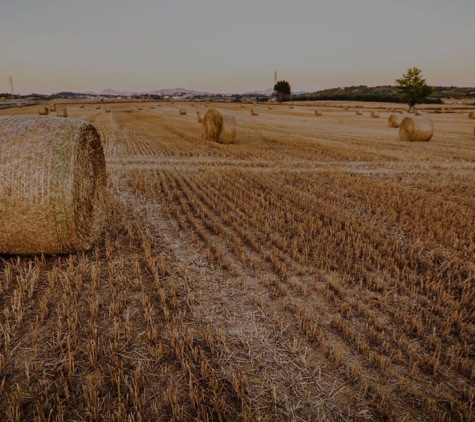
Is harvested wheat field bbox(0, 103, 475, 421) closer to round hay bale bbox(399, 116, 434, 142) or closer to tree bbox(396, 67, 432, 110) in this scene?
round hay bale bbox(399, 116, 434, 142)

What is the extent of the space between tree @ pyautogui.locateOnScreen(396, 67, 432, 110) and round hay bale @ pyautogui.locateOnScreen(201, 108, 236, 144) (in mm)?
51770

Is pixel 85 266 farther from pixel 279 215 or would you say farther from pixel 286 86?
pixel 286 86

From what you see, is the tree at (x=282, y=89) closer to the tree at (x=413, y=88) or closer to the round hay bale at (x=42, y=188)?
the tree at (x=413, y=88)

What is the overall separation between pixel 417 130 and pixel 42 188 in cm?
1982

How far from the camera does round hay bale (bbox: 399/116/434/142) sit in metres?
19.4

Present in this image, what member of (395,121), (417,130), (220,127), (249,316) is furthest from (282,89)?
(249,316)

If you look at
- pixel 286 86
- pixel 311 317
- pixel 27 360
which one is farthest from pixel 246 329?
pixel 286 86

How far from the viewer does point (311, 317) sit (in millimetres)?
3961

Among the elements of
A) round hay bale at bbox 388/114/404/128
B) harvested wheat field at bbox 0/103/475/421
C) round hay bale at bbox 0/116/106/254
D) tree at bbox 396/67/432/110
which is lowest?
harvested wheat field at bbox 0/103/475/421

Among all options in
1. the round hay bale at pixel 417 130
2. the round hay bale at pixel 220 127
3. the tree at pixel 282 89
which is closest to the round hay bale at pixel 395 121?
the round hay bale at pixel 417 130

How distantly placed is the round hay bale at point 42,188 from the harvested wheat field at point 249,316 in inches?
12.8

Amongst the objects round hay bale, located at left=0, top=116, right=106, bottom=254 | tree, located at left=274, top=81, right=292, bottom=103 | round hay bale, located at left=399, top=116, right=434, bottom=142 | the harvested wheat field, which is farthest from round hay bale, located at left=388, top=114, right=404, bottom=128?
tree, located at left=274, top=81, right=292, bottom=103

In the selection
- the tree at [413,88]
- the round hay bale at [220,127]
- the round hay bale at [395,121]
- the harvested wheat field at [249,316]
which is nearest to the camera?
the harvested wheat field at [249,316]

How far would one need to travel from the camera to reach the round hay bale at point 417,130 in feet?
63.8
